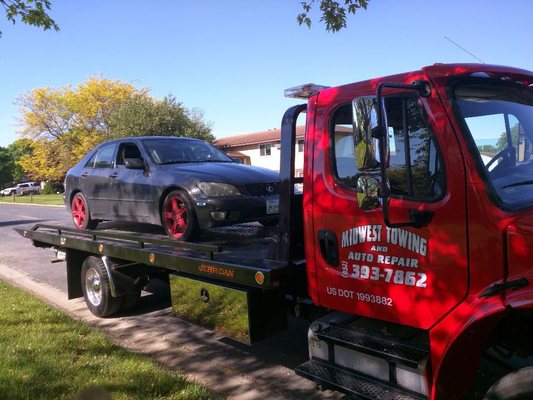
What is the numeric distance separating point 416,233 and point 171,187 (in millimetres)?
3154

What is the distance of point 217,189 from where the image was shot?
509cm

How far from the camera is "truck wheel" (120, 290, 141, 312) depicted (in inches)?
243

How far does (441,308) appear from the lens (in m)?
2.78

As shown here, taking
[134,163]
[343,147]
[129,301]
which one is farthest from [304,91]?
[129,301]

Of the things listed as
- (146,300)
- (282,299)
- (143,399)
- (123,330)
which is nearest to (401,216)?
(282,299)

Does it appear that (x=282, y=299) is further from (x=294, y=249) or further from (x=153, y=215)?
(x=153, y=215)

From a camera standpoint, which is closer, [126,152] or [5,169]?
[126,152]

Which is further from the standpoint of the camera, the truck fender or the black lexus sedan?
the black lexus sedan

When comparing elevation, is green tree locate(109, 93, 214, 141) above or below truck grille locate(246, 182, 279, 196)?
above

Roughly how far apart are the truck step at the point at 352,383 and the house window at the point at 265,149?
39385 millimetres

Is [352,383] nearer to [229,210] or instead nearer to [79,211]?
[229,210]

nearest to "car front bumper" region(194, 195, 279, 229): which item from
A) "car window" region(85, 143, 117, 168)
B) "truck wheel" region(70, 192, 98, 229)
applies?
"car window" region(85, 143, 117, 168)

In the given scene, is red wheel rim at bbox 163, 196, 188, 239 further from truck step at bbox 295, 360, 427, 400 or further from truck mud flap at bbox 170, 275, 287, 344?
truck step at bbox 295, 360, 427, 400

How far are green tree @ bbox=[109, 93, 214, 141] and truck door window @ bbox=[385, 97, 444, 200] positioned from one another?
3577 centimetres
